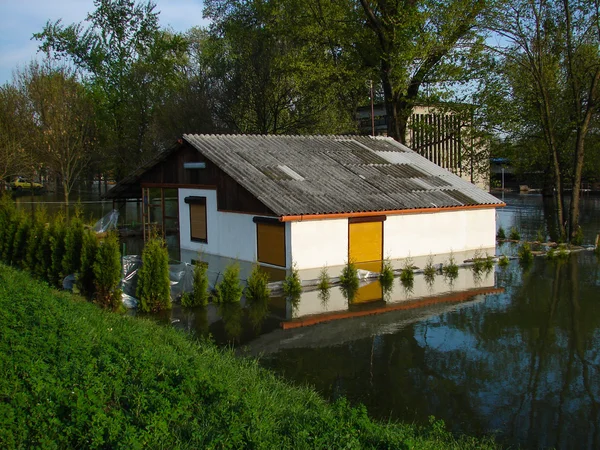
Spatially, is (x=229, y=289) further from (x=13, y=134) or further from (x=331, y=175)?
(x=13, y=134)

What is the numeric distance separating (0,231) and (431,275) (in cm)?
1337

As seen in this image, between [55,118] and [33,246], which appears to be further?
[55,118]

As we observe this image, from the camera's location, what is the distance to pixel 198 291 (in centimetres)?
1361

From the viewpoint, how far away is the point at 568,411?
7.84m

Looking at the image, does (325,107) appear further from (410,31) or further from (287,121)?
(410,31)

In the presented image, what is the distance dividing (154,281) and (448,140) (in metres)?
23.1

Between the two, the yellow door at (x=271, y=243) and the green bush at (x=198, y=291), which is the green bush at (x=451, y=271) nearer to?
the yellow door at (x=271, y=243)

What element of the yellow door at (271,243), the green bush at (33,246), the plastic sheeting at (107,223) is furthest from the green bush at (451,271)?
the plastic sheeting at (107,223)

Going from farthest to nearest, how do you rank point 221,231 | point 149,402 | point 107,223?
point 107,223 → point 221,231 → point 149,402

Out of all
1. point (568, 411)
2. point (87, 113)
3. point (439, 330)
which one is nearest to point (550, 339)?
point (439, 330)

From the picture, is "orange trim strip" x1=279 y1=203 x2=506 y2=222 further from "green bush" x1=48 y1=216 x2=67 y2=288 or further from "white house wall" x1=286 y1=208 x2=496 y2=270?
"green bush" x1=48 y1=216 x2=67 y2=288

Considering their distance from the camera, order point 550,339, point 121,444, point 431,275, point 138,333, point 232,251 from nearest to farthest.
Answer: point 121,444, point 138,333, point 550,339, point 431,275, point 232,251

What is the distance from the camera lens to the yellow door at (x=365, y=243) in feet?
60.6

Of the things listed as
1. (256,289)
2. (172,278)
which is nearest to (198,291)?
(172,278)
